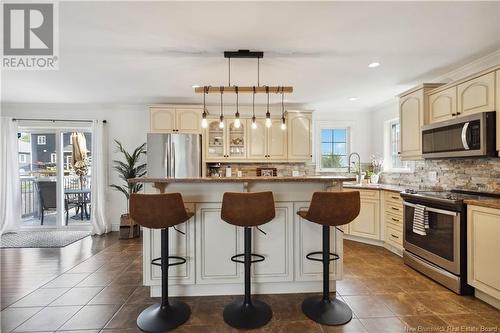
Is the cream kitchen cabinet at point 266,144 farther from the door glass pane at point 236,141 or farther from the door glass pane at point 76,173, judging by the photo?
the door glass pane at point 76,173

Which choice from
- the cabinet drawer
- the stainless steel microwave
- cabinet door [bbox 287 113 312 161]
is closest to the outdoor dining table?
cabinet door [bbox 287 113 312 161]

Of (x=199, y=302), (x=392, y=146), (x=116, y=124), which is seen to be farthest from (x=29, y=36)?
(x=392, y=146)

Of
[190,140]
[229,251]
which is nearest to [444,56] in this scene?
[229,251]

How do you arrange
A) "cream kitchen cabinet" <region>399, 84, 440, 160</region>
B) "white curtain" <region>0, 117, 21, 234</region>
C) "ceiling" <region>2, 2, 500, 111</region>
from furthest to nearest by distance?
"white curtain" <region>0, 117, 21, 234</region>, "cream kitchen cabinet" <region>399, 84, 440, 160</region>, "ceiling" <region>2, 2, 500, 111</region>

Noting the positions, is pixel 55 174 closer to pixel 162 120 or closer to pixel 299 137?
pixel 162 120

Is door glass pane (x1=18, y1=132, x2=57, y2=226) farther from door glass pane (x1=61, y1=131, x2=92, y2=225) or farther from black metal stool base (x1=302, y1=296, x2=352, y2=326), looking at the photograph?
black metal stool base (x1=302, y1=296, x2=352, y2=326)

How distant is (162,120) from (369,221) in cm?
396

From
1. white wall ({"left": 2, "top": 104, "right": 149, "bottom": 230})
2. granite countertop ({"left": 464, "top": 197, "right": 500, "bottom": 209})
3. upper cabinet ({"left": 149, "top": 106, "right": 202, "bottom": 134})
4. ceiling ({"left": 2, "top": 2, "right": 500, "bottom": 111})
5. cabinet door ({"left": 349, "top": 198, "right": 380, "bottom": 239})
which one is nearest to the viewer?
ceiling ({"left": 2, "top": 2, "right": 500, "bottom": 111})

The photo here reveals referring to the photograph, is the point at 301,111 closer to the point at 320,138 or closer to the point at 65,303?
the point at 320,138

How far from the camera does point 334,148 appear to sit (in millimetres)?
5207

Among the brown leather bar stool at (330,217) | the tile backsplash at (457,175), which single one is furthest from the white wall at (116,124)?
the tile backsplash at (457,175)

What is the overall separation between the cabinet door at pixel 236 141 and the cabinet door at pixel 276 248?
239 centimetres

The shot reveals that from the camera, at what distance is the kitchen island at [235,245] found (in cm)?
236

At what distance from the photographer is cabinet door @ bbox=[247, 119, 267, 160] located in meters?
4.68
